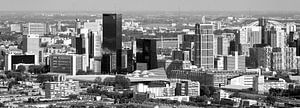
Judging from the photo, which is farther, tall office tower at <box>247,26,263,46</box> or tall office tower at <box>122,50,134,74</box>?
tall office tower at <box>247,26,263,46</box>

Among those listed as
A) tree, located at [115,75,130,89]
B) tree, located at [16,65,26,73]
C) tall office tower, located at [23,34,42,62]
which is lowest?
tree, located at [16,65,26,73]

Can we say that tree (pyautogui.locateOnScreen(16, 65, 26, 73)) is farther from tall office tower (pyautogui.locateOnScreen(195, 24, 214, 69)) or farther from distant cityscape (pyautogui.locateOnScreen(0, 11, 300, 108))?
tall office tower (pyautogui.locateOnScreen(195, 24, 214, 69))

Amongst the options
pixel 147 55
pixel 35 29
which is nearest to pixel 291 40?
pixel 147 55

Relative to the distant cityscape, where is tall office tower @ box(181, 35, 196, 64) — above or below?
above

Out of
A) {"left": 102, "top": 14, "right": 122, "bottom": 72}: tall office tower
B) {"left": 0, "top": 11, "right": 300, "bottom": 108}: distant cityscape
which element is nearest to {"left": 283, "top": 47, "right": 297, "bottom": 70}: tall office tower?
{"left": 0, "top": 11, "right": 300, "bottom": 108}: distant cityscape

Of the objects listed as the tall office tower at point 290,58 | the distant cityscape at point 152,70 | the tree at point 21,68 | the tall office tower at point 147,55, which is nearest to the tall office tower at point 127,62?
the distant cityscape at point 152,70

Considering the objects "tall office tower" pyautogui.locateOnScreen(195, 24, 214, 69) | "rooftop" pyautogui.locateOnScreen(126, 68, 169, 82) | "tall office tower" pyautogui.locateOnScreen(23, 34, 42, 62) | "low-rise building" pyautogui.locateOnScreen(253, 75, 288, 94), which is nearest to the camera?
"low-rise building" pyautogui.locateOnScreen(253, 75, 288, 94)

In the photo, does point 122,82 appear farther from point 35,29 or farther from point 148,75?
point 35,29
